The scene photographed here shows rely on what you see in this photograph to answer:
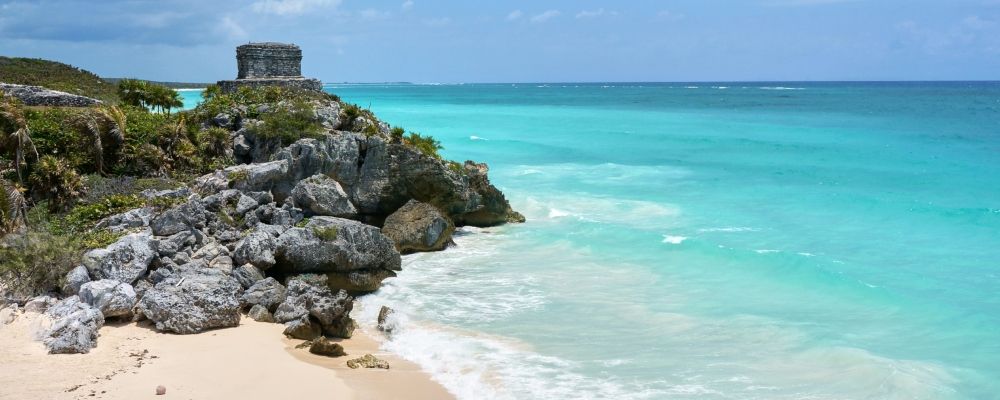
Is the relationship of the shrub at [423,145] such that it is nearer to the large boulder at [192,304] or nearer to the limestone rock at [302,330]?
the large boulder at [192,304]

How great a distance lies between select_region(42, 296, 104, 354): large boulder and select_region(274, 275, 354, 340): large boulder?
2655 mm

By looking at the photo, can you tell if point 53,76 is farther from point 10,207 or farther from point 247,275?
point 247,275

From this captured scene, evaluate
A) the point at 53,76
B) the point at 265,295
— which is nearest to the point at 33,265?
the point at 265,295

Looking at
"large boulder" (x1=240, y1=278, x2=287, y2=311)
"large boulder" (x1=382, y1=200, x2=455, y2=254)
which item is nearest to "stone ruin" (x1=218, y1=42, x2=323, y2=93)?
"large boulder" (x1=382, y1=200, x2=455, y2=254)

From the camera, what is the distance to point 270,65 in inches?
1224

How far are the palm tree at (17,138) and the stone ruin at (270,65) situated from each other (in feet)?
43.8

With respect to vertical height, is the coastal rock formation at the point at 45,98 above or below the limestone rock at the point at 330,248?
above

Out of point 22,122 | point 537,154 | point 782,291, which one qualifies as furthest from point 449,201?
point 537,154

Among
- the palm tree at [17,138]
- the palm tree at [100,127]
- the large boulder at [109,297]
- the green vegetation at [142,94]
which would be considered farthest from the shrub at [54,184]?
the green vegetation at [142,94]

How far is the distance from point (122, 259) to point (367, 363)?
491 centimetres

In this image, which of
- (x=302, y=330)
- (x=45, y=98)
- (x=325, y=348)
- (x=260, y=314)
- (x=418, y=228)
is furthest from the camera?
(x=45, y=98)

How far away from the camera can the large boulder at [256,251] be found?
45.6ft

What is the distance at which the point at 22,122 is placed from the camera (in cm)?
1620

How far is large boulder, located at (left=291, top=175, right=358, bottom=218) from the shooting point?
676 inches
